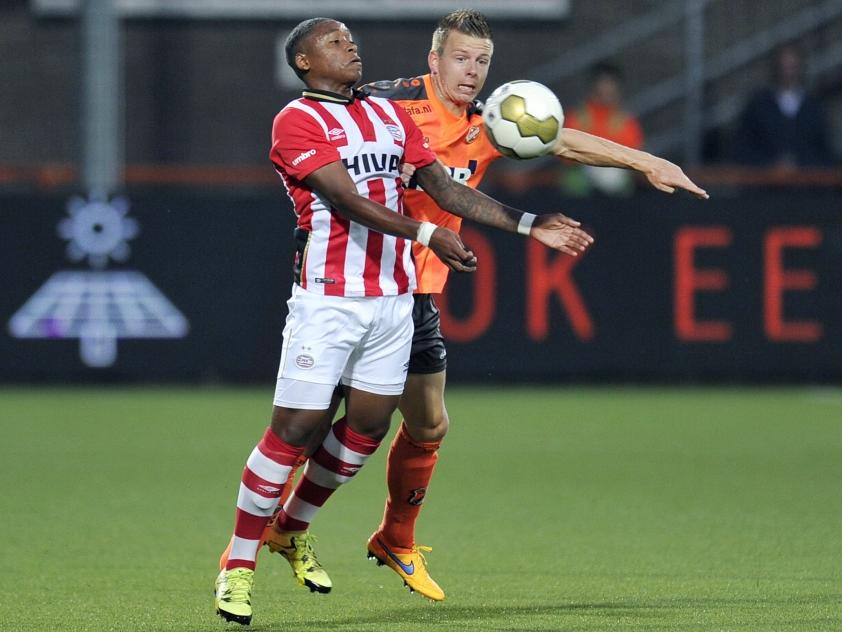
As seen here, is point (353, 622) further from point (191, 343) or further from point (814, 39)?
point (814, 39)

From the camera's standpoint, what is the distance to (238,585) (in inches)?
230

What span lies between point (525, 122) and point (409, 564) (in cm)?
177

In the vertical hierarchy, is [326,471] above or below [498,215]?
below

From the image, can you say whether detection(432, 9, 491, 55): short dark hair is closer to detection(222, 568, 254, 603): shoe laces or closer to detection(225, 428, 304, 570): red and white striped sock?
detection(225, 428, 304, 570): red and white striped sock

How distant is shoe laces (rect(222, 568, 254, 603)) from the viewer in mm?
5805

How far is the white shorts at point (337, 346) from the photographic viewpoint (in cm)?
595

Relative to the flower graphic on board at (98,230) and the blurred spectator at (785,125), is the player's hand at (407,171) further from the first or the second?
the blurred spectator at (785,125)

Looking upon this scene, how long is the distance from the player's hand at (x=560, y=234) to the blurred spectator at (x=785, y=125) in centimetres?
1013

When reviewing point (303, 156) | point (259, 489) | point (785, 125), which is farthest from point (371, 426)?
point (785, 125)

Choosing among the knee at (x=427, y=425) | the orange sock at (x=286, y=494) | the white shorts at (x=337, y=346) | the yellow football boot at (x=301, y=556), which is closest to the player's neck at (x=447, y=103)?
the white shorts at (x=337, y=346)

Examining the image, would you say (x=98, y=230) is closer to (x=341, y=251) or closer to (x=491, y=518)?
(x=491, y=518)

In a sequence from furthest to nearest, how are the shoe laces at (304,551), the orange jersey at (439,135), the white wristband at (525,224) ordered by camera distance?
the orange jersey at (439,135), the shoe laces at (304,551), the white wristband at (525,224)

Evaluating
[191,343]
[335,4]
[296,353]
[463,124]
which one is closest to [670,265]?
[191,343]


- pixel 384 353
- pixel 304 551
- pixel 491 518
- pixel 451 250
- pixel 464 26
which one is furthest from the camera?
pixel 491 518
